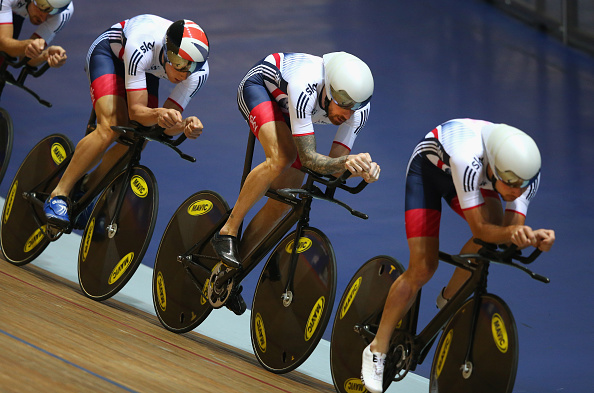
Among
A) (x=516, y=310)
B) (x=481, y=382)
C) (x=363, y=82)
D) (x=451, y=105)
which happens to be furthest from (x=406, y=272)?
(x=451, y=105)

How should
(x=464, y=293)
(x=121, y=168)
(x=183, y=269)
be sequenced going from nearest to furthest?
1. (x=464, y=293)
2. (x=183, y=269)
3. (x=121, y=168)

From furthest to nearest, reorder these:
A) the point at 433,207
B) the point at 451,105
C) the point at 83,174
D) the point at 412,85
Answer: the point at 412,85
the point at 451,105
the point at 83,174
the point at 433,207

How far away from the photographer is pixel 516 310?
214 inches

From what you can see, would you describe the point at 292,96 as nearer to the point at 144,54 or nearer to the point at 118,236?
the point at 144,54

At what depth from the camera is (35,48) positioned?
522 centimetres

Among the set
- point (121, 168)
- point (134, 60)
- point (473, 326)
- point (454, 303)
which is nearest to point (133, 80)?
point (134, 60)

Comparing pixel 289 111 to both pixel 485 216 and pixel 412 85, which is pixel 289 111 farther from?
pixel 412 85

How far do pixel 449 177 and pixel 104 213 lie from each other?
2112mm

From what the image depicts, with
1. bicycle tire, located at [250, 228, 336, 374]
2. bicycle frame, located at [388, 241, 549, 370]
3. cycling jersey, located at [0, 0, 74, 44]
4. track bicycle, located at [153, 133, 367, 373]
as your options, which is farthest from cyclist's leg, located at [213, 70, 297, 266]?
cycling jersey, located at [0, 0, 74, 44]

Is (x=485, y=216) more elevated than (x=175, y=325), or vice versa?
(x=485, y=216)

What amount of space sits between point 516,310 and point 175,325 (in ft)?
7.21

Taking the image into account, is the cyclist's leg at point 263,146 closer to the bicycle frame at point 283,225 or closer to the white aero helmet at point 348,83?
the bicycle frame at point 283,225

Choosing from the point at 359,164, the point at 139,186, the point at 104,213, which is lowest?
the point at 104,213

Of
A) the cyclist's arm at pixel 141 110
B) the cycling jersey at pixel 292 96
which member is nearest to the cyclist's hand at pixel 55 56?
the cyclist's arm at pixel 141 110
